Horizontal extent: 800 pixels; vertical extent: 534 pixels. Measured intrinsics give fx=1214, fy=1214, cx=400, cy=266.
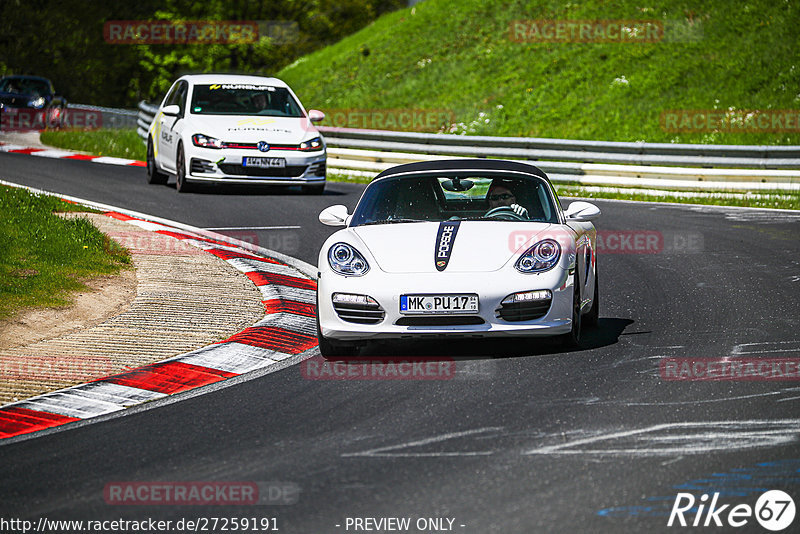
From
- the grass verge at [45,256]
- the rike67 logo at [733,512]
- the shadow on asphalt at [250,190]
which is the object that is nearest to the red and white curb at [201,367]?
the grass verge at [45,256]

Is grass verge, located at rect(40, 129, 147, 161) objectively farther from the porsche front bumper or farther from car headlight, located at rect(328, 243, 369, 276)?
the porsche front bumper

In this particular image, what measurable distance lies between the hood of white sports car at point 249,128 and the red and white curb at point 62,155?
575cm

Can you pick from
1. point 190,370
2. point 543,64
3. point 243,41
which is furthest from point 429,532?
point 243,41

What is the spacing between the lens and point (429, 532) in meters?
4.58

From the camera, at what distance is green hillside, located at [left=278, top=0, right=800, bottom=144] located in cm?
2728

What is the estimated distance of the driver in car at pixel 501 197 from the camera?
887 centimetres

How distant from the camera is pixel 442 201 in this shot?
9172mm

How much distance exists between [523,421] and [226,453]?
1.52 meters

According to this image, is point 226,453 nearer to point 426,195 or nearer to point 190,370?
point 190,370

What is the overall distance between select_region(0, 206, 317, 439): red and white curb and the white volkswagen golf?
5.97 meters

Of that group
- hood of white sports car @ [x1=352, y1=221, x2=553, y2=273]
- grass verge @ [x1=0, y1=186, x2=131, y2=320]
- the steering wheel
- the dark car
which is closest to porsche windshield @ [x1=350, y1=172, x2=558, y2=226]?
the steering wheel

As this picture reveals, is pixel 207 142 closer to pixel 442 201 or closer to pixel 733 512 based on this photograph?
pixel 442 201

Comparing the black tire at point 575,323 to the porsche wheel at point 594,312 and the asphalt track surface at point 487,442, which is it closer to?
the asphalt track surface at point 487,442

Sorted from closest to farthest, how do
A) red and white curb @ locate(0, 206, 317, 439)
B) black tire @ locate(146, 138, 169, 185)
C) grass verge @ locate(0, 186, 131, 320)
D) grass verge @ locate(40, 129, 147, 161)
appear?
red and white curb @ locate(0, 206, 317, 439), grass verge @ locate(0, 186, 131, 320), black tire @ locate(146, 138, 169, 185), grass verge @ locate(40, 129, 147, 161)
